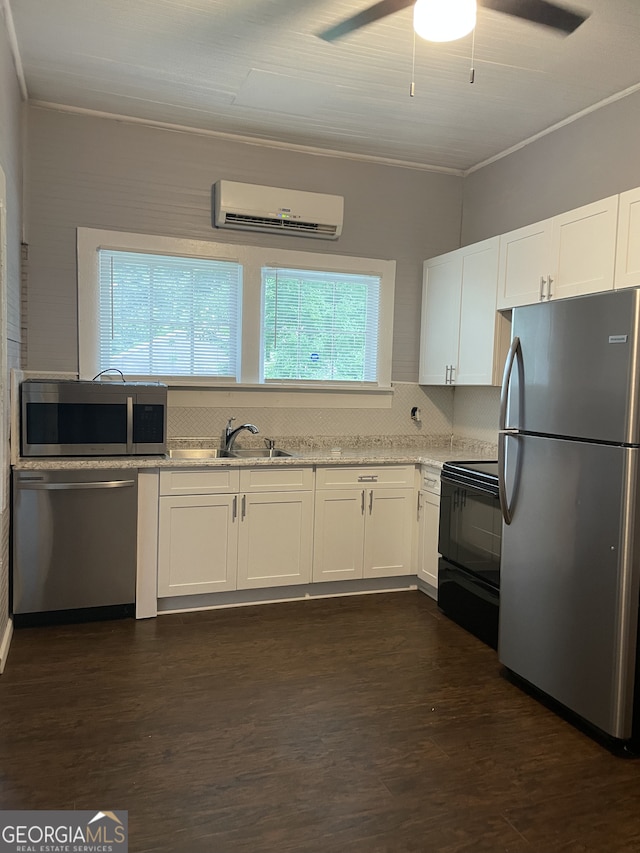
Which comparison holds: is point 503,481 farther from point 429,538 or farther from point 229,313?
point 229,313

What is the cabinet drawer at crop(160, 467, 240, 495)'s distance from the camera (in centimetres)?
363

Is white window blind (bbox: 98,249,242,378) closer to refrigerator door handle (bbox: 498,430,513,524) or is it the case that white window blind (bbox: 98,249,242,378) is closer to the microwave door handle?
the microwave door handle

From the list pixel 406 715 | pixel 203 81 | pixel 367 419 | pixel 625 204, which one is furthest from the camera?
pixel 367 419

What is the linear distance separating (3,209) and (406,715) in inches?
108

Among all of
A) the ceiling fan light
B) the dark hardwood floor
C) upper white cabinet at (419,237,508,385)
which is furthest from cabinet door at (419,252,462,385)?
the ceiling fan light

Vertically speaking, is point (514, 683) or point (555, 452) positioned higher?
point (555, 452)

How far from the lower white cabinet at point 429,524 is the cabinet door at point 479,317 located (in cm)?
69

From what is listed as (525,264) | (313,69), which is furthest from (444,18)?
(525,264)

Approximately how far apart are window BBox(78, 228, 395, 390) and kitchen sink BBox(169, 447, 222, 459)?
434 millimetres

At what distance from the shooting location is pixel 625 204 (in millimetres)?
2926

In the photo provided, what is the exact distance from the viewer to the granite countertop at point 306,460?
3.43 m

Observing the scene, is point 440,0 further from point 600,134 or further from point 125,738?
point 125,738

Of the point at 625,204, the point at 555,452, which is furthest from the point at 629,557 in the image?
the point at 625,204

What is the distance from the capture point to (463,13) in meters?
2.12
